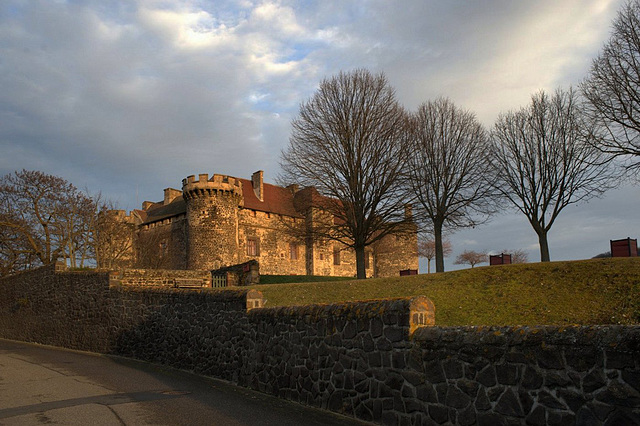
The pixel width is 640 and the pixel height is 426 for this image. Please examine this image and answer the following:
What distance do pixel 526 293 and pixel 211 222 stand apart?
1217 inches

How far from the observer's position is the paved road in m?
7.52

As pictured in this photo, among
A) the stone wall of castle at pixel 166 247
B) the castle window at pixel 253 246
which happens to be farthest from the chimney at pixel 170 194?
the castle window at pixel 253 246

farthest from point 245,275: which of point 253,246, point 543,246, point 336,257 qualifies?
point 336,257

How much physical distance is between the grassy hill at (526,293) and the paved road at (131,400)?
6.02 meters

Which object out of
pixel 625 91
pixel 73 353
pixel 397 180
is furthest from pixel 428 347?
pixel 397 180

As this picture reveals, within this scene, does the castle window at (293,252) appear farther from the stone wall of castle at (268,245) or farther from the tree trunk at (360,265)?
the tree trunk at (360,265)

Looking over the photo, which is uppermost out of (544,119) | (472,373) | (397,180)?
(544,119)

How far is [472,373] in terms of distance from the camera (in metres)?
5.52

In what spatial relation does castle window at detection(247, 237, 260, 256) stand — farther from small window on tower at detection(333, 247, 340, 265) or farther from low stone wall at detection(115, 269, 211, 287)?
low stone wall at detection(115, 269, 211, 287)

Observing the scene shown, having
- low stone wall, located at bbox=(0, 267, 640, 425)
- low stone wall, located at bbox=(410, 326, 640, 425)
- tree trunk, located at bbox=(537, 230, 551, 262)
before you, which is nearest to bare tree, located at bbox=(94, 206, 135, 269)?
low stone wall, located at bbox=(0, 267, 640, 425)

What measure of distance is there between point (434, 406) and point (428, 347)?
0.71m

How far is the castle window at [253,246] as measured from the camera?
44.4 m

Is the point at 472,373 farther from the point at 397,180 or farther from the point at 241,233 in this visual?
the point at 241,233

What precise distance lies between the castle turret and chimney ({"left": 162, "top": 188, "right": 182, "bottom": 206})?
12.5 meters
